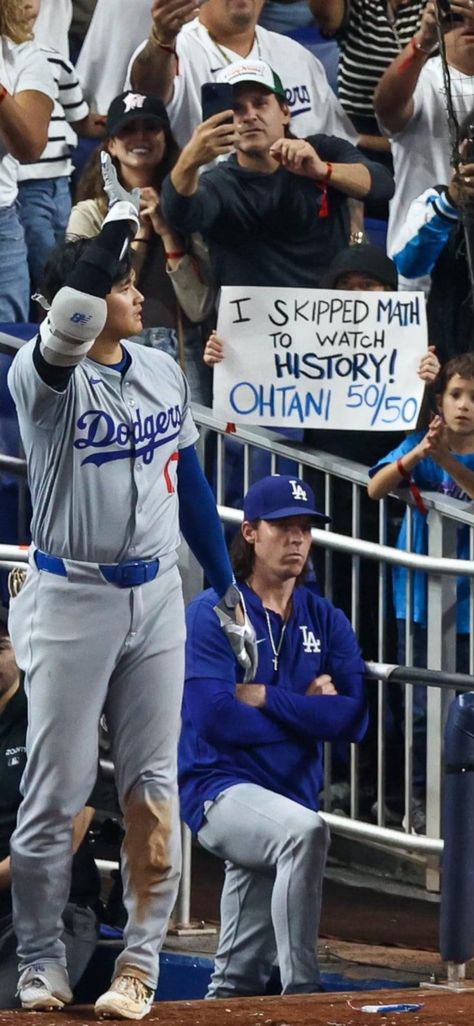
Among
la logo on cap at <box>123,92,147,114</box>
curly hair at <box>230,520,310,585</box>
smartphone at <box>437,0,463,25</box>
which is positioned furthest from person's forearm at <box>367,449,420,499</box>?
la logo on cap at <box>123,92,147,114</box>

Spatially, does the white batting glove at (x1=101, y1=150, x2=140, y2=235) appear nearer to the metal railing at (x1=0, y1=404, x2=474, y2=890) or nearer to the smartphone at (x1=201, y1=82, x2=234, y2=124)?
the metal railing at (x1=0, y1=404, x2=474, y2=890)

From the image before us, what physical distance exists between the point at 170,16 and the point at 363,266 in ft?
3.97

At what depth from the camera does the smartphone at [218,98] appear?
6008 mm

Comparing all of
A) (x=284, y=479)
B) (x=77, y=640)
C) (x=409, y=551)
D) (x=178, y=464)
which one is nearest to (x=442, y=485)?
(x=409, y=551)

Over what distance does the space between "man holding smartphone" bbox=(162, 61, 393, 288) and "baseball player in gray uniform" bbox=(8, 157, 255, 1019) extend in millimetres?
2203

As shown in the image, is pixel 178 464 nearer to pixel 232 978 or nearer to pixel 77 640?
pixel 77 640

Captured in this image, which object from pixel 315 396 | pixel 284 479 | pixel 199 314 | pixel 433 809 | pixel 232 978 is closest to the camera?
pixel 232 978

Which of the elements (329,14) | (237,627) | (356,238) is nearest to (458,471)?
(356,238)

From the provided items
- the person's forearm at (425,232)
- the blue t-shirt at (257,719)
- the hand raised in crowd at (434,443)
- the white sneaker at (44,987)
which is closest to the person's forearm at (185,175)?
the person's forearm at (425,232)

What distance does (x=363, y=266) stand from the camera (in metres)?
5.91

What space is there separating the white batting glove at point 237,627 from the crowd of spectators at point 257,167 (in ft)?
4.35

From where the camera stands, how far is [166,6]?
6098mm

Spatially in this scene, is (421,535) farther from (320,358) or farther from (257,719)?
(257,719)

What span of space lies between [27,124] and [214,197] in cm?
72
